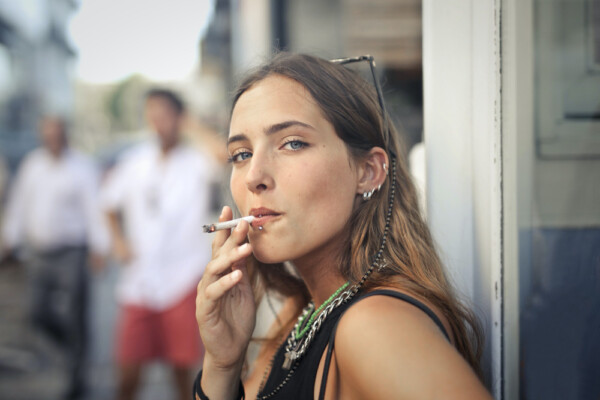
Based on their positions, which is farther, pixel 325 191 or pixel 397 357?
pixel 325 191

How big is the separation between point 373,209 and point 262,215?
0.28 meters

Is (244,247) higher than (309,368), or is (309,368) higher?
(244,247)

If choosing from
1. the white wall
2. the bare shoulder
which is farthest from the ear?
the bare shoulder

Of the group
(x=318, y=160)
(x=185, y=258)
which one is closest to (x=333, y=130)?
(x=318, y=160)

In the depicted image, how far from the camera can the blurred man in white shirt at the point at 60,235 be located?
14.5 feet

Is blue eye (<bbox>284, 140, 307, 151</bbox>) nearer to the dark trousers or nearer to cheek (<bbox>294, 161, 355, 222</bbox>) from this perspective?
cheek (<bbox>294, 161, 355, 222</bbox>)

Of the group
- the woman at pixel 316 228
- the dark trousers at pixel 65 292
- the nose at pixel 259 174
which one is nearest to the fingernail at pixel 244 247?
the woman at pixel 316 228

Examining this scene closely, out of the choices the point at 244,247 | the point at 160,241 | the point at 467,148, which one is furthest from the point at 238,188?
the point at 160,241

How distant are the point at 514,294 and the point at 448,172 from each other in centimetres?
35

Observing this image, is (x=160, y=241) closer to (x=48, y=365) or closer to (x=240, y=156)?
(x=48, y=365)

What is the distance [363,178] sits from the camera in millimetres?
1412

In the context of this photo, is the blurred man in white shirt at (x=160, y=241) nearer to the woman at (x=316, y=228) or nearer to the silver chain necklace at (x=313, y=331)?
the woman at (x=316, y=228)

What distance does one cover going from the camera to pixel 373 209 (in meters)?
1.38

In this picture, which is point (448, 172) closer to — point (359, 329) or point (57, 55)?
point (359, 329)
